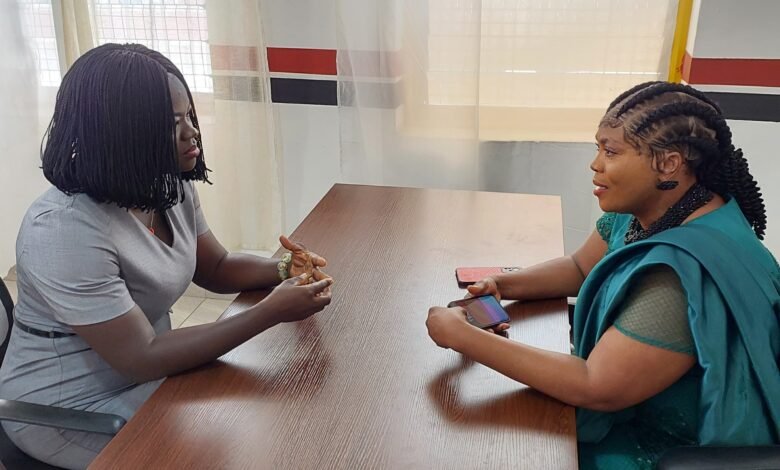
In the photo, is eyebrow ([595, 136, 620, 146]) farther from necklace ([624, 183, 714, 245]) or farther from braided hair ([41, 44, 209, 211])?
braided hair ([41, 44, 209, 211])

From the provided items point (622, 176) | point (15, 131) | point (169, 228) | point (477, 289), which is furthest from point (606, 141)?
point (15, 131)

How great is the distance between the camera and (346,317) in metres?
1.47

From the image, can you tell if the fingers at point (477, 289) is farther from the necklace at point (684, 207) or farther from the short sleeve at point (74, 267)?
the short sleeve at point (74, 267)

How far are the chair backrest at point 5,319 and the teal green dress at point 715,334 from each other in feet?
3.80

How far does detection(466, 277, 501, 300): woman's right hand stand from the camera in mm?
1512

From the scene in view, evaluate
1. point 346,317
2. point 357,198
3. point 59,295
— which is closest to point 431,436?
point 346,317

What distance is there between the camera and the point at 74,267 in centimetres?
128

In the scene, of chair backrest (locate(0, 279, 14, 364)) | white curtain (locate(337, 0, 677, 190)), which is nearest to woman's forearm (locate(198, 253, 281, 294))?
chair backrest (locate(0, 279, 14, 364))

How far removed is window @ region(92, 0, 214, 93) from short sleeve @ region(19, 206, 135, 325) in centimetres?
163

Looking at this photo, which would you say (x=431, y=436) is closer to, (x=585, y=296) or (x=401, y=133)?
(x=585, y=296)

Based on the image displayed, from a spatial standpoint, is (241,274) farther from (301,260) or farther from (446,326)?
(446,326)

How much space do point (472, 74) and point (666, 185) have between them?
143cm

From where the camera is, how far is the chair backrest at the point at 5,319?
150 cm

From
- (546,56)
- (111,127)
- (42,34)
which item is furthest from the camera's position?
(42,34)
